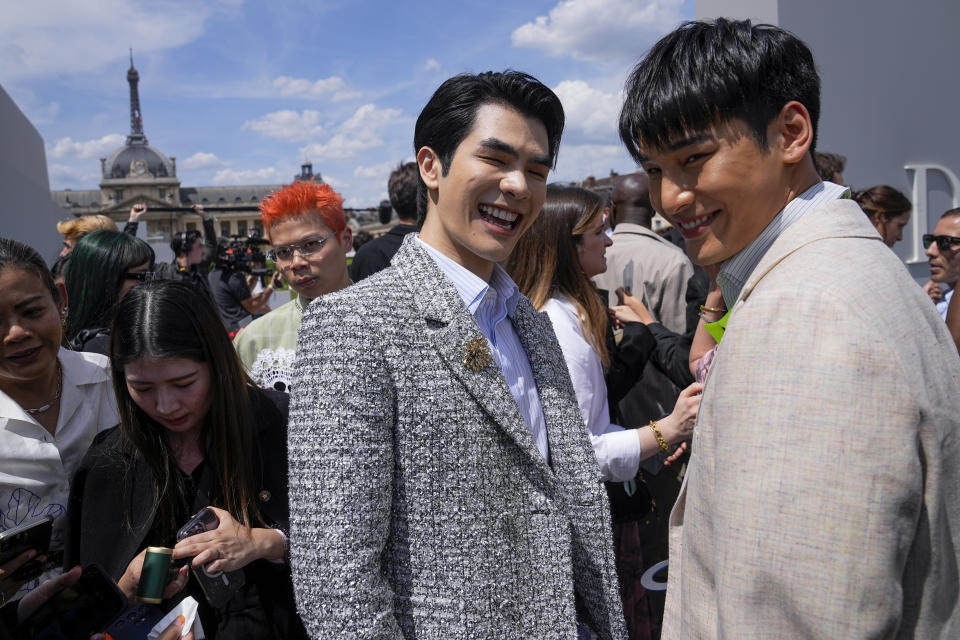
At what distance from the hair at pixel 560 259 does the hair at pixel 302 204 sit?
109 centimetres

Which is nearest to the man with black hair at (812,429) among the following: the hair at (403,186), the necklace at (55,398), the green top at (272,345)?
the necklace at (55,398)

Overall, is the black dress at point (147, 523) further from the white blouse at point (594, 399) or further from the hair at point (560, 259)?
the hair at point (560, 259)

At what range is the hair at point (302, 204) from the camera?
3240mm

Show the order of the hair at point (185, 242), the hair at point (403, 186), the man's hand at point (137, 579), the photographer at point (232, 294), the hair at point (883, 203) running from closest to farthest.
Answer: the man's hand at point (137, 579)
the hair at point (403, 186)
the hair at point (883, 203)
the photographer at point (232, 294)
the hair at point (185, 242)

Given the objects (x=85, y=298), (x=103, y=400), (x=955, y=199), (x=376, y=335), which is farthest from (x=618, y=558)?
(x=955, y=199)

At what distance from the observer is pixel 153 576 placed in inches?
61.2

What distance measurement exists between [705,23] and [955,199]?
684 cm

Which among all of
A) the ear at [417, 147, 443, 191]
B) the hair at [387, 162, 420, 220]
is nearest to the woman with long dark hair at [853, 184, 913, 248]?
the hair at [387, 162, 420, 220]

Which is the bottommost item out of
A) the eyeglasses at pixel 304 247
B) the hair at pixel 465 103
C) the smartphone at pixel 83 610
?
the smartphone at pixel 83 610

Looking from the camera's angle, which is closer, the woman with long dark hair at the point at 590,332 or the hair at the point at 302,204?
the woman with long dark hair at the point at 590,332

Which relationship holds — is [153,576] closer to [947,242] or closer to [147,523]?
[147,523]

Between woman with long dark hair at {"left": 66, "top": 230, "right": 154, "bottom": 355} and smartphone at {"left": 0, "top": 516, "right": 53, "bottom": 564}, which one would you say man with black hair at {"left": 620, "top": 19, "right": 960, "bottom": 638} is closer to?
smartphone at {"left": 0, "top": 516, "right": 53, "bottom": 564}

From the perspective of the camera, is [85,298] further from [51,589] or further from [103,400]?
[51,589]

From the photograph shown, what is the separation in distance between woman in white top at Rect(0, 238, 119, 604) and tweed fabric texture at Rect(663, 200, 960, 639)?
6.26 ft
